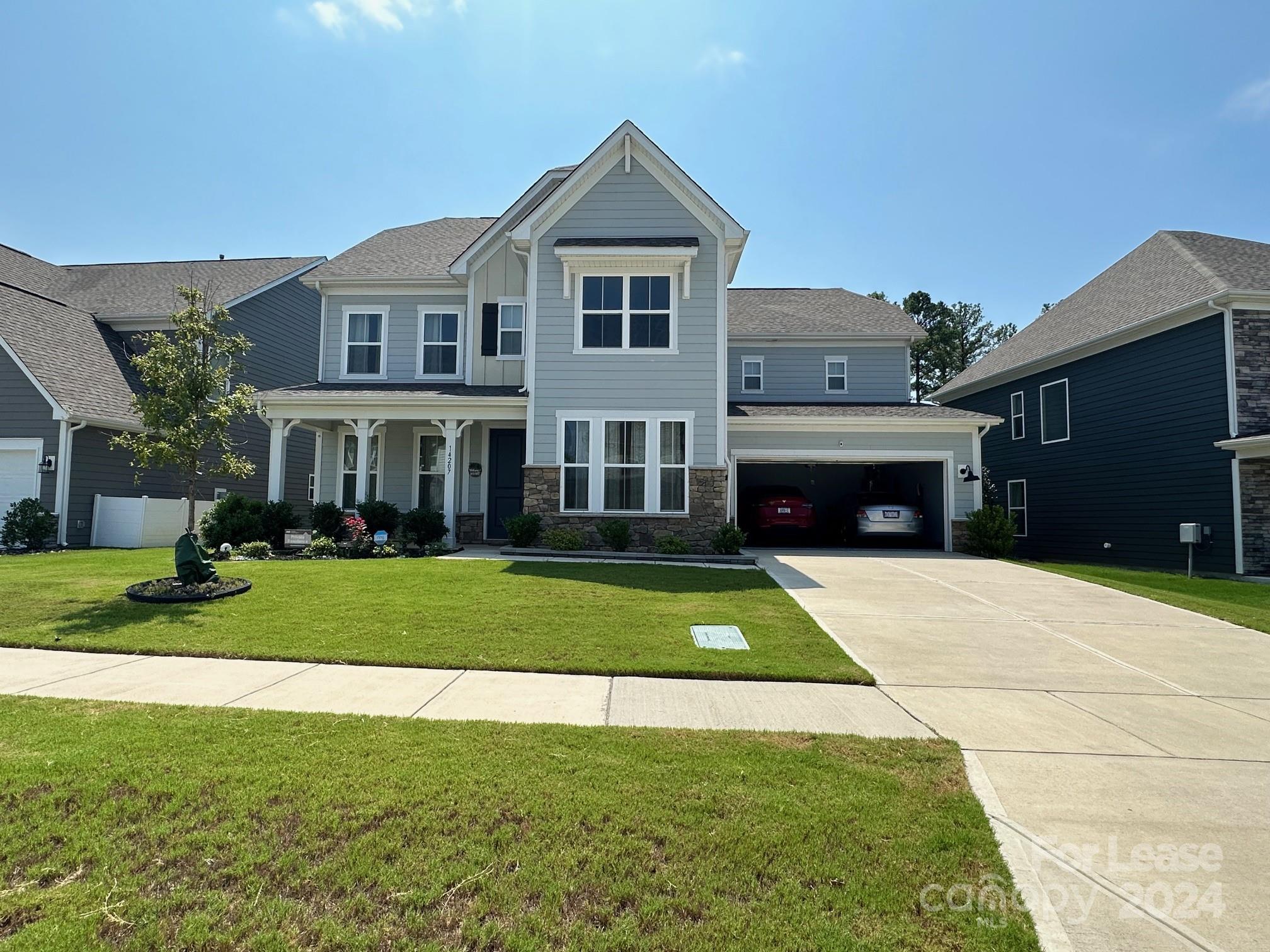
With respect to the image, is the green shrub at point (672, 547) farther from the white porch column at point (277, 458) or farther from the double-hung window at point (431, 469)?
the white porch column at point (277, 458)

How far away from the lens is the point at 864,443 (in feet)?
52.4

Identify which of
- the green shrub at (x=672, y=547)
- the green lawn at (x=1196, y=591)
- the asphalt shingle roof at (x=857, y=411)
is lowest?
the green lawn at (x=1196, y=591)

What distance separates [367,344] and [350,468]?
10.4ft

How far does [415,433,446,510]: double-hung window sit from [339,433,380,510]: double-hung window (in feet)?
3.54

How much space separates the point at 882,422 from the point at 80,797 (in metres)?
15.6

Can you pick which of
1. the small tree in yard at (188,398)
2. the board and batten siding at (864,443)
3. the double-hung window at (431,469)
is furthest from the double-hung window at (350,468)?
the board and batten siding at (864,443)

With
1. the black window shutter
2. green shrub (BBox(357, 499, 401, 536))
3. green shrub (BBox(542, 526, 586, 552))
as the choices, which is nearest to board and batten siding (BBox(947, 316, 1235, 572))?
green shrub (BBox(542, 526, 586, 552))

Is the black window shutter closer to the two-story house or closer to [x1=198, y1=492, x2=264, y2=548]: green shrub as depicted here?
the two-story house

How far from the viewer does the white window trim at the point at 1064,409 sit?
18172 millimetres

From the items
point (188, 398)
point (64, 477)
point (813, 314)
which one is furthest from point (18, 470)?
point (813, 314)

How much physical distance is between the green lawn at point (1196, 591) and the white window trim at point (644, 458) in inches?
281

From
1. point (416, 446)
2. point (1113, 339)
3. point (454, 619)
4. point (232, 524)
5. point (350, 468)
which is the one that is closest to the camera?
point (454, 619)

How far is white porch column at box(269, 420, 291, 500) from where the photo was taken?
14.4 meters

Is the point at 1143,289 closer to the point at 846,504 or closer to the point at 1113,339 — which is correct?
the point at 1113,339
